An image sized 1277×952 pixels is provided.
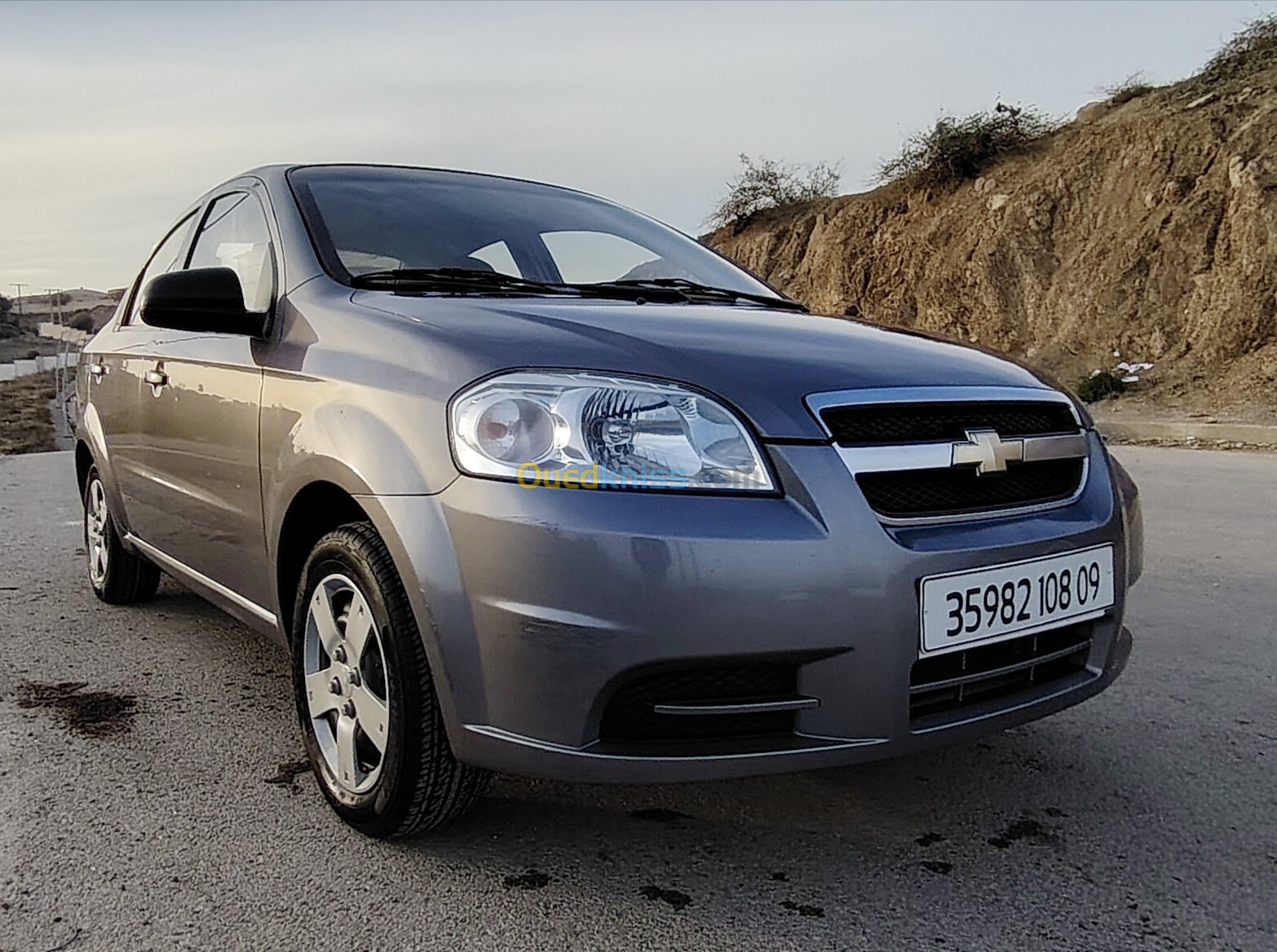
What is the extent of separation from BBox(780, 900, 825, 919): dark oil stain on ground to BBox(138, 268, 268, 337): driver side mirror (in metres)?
1.70

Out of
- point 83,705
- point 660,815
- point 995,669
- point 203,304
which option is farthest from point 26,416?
point 995,669

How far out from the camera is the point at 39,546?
5.71 m

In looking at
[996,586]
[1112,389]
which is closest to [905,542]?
[996,586]

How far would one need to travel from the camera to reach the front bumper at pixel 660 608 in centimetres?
186

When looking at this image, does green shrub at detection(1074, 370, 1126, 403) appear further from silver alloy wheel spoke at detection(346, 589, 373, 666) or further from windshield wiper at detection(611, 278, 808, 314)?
silver alloy wheel spoke at detection(346, 589, 373, 666)

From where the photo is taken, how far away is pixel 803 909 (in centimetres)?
203

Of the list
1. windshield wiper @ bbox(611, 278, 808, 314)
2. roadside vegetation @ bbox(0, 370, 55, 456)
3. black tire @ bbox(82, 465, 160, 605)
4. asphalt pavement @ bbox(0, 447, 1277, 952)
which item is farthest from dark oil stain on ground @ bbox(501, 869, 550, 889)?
roadside vegetation @ bbox(0, 370, 55, 456)

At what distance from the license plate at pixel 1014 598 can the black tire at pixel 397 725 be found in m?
0.89

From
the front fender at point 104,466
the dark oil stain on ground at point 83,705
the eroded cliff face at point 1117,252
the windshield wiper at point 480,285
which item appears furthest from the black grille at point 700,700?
the eroded cliff face at point 1117,252

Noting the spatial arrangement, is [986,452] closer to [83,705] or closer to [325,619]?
[325,619]

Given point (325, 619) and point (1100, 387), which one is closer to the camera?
point (325, 619)

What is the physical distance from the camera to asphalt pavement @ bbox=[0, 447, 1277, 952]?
1960 mm

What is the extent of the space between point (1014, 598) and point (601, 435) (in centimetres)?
82

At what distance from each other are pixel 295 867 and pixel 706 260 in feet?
7.10
